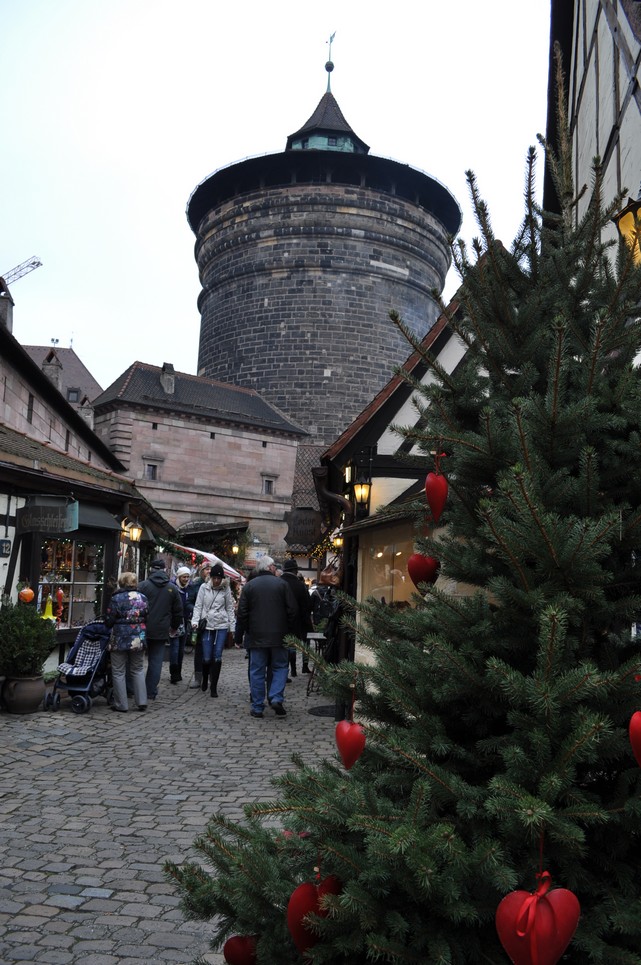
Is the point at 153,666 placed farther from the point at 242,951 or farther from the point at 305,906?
the point at 305,906

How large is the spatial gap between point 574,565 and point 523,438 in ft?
1.27

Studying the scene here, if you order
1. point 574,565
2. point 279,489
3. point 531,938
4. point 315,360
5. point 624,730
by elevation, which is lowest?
point 531,938

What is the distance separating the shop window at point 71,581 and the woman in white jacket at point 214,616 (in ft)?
6.35

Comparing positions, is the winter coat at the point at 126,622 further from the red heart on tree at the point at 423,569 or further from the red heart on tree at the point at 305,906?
the red heart on tree at the point at 305,906

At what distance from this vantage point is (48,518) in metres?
9.38

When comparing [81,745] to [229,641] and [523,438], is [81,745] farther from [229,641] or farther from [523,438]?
[229,641]

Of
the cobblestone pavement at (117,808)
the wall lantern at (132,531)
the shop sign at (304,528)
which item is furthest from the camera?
the shop sign at (304,528)

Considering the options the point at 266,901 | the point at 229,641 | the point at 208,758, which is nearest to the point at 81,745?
the point at 208,758

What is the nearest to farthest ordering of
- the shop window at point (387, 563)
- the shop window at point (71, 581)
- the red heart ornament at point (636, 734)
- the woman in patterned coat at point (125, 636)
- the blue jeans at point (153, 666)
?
the red heart ornament at point (636, 734)
the woman in patterned coat at point (125, 636)
the shop window at point (387, 563)
the blue jeans at point (153, 666)
the shop window at point (71, 581)

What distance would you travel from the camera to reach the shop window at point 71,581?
35.2 feet

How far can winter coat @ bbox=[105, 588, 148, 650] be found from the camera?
894 centimetres

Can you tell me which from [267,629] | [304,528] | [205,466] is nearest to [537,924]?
[267,629]

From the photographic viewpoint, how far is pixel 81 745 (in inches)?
289

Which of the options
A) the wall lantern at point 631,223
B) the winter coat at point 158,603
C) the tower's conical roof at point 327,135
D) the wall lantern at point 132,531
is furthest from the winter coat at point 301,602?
the tower's conical roof at point 327,135
